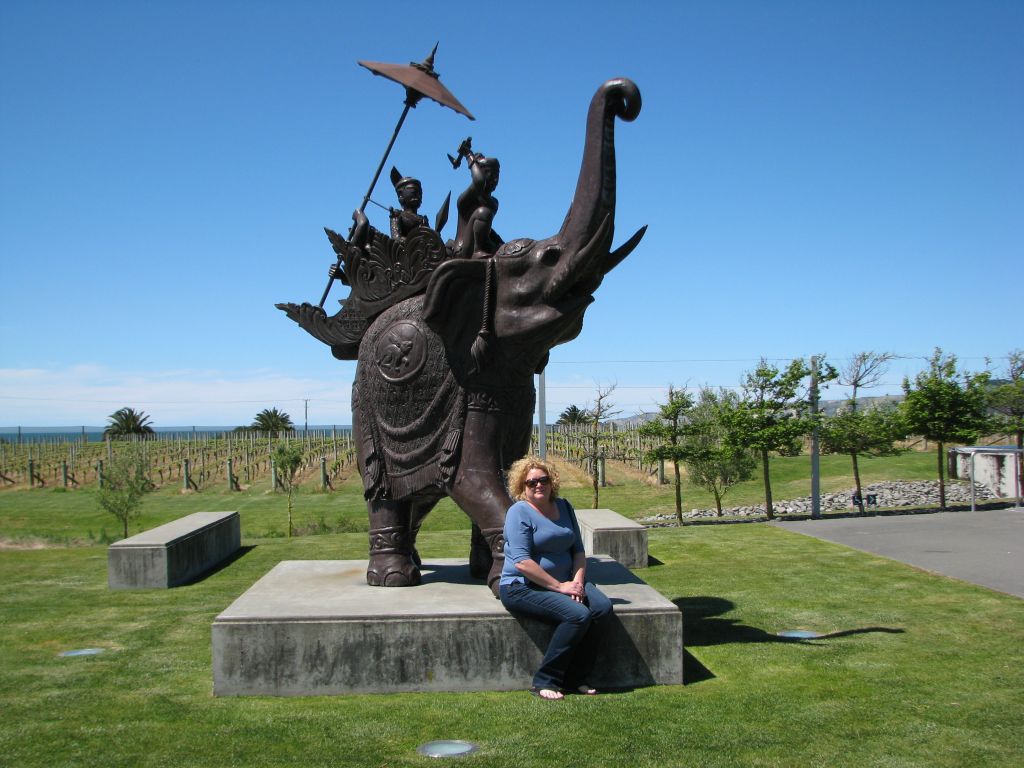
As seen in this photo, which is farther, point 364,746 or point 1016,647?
point 1016,647

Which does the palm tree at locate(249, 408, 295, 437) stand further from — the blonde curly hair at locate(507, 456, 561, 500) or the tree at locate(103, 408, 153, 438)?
the blonde curly hair at locate(507, 456, 561, 500)

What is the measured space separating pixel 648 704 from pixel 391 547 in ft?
7.67

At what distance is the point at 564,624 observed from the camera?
520 cm

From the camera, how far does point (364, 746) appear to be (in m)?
4.50

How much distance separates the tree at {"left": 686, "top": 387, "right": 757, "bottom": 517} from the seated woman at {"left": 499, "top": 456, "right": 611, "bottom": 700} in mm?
11908

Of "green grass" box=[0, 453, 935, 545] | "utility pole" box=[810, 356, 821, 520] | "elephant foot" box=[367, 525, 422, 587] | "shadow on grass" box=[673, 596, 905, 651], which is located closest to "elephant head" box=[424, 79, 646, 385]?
"elephant foot" box=[367, 525, 422, 587]

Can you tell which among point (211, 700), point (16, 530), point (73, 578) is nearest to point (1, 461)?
point (16, 530)

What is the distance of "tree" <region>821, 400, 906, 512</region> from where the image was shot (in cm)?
1758

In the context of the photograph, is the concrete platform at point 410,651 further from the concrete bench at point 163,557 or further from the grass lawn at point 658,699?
the concrete bench at point 163,557

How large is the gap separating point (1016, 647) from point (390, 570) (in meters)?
4.47

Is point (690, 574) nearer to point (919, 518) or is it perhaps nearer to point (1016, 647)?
point (1016, 647)

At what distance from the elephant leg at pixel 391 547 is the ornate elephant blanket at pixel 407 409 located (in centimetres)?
14

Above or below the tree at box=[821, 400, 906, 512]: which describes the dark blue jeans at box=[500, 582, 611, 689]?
below

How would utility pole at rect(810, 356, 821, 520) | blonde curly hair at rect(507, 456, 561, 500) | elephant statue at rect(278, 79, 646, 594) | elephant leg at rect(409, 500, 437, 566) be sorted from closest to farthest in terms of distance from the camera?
blonde curly hair at rect(507, 456, 561, 500)
elephant statue at rect(278, 79, 646, 594)
elephant leg at rect(409, 500, 437, 566)
utility pole at rect(810, 356, 821, 520)
